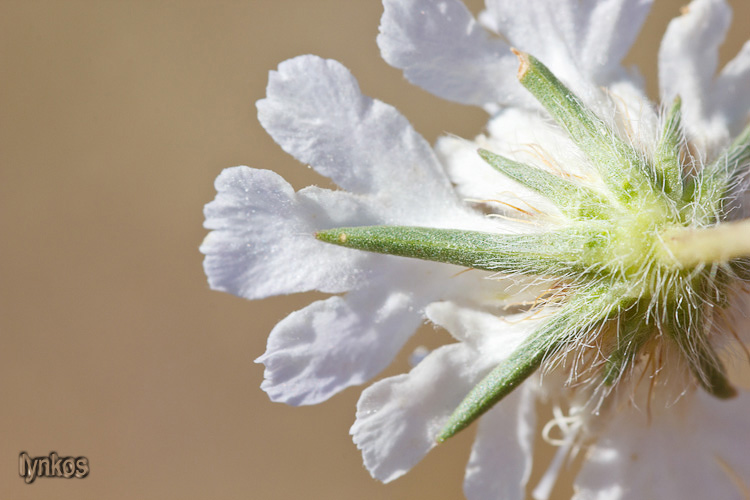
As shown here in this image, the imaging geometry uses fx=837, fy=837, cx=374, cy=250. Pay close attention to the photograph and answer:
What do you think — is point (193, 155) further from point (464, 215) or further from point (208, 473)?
point (464, 215)

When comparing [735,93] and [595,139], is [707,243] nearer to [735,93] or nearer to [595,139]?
[595,139]

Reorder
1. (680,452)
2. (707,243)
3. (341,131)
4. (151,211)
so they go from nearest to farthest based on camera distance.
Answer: (707,243) < (341,131) < (680,452) < (151,211)

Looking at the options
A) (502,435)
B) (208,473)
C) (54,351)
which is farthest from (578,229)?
(54,351)

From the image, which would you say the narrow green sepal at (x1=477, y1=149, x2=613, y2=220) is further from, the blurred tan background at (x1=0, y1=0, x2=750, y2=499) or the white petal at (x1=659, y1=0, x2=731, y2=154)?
the blurred tan background at (x1=0, y1=0, x2=750, y2=499)

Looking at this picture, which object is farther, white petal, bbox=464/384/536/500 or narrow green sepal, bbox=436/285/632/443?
white petal, bbox=464/384/536/500

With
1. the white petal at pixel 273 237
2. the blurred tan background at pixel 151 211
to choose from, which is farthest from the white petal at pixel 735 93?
the blurred tan background at pixel 151 211

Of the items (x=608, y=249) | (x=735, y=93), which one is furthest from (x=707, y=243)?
(x=735, y=93)

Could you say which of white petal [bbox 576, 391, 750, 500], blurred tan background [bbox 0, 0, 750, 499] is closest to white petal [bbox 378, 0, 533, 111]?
white petal [bbox 576, 391, 750, 500]
